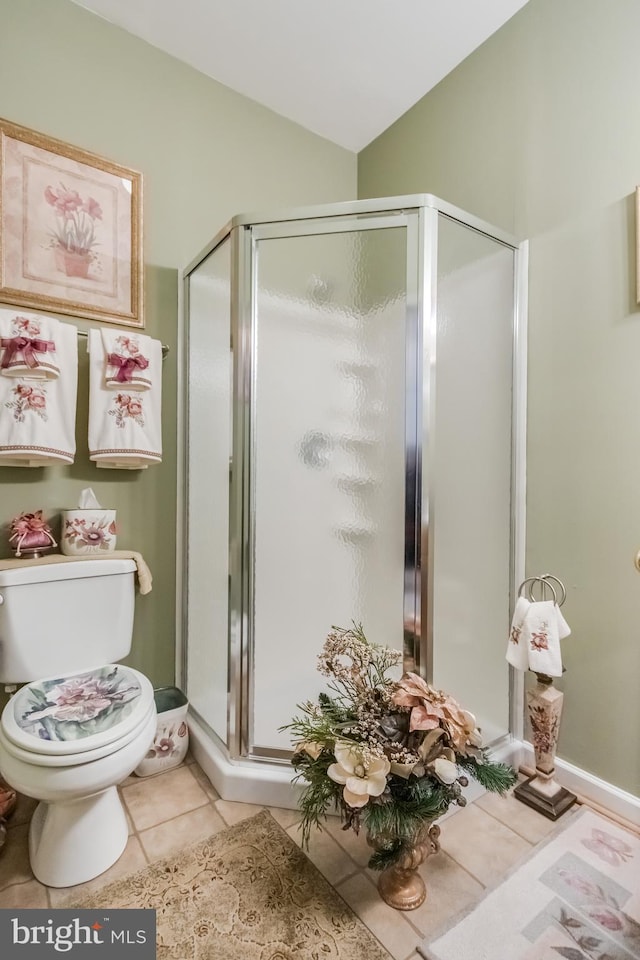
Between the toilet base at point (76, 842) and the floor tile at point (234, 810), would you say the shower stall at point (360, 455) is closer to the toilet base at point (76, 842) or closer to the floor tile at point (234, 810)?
the floor tile at point (234, 810)

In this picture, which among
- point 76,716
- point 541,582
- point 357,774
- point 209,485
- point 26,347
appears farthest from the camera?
point 209,485

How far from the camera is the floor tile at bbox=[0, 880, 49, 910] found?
3.81 ft

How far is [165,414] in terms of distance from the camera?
194 cm

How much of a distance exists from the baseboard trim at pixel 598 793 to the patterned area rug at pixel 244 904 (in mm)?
837

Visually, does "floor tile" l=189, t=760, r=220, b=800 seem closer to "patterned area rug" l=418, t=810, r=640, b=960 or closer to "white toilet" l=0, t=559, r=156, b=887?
"white toilet" l=0, t=559, r=156, b=887

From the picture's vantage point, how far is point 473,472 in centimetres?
160

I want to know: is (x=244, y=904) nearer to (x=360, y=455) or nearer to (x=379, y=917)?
(x=379, y=917)

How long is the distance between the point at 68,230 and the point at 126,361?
521mm

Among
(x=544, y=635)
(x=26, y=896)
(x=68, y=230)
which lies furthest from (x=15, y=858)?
(x=68, y=230)

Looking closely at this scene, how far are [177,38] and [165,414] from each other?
1.42 metres

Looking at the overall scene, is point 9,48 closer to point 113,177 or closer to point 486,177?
point 113,177

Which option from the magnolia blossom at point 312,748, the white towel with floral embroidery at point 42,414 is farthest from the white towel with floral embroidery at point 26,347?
the magnolia blossom at point 312,748

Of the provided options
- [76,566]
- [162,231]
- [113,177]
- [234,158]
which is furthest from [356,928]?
[234,158]

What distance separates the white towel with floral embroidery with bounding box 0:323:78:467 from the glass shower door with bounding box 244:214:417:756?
62 cm
